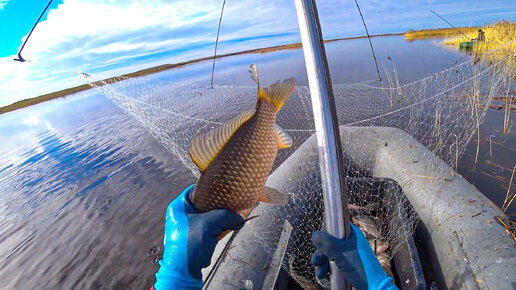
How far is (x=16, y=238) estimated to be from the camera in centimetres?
650

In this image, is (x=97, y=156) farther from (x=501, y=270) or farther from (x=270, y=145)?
(x=501, y=270)

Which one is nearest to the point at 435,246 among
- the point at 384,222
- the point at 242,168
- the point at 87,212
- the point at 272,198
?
the point at 384,222

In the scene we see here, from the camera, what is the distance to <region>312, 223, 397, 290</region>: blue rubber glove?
136cm

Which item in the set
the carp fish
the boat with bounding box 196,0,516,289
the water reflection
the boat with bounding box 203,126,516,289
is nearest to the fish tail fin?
the carp fish

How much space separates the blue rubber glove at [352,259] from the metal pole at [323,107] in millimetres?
311

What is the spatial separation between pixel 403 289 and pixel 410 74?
47.9ft

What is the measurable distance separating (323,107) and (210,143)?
91 centimetres

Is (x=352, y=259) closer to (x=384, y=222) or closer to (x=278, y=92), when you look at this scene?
(x=278, y=92)

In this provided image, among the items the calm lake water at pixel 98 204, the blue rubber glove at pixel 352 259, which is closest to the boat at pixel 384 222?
Result: the blue rubber glove at pixel 352 259

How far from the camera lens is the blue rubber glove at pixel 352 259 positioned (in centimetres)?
136

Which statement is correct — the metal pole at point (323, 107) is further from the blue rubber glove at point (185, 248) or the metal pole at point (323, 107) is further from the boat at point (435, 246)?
the boat at point (435, 246)

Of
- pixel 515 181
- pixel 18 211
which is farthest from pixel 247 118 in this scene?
pixel 18 211

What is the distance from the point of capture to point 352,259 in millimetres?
1526

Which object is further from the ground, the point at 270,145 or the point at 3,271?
the point at 270,145
